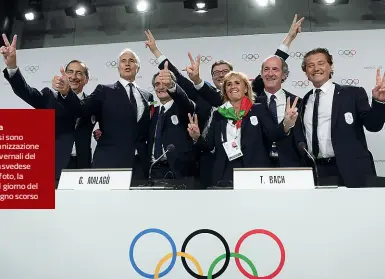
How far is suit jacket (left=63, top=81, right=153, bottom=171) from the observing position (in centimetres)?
258

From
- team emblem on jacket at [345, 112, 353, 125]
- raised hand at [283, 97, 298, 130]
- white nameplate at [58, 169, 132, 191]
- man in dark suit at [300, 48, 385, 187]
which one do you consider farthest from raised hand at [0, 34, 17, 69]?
team emblem on jacket at [345, 112, 353, 125]

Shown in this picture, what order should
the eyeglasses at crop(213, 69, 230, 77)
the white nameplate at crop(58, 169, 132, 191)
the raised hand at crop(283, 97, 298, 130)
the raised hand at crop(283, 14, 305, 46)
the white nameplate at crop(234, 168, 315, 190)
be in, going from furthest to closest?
the eyeglasses at crop(213, 69, 230, 77) → the raised hand at crop(283, 14, 305, 46) → the raised hand at crop(283, 97, 298, 130) → the white nameplate at crop(58, 169, 132, 191) → the white nameplate at crop(234, 168, 315, 190)

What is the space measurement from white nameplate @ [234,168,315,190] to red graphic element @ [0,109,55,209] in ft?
2.31

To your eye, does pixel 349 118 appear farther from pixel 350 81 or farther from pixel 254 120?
pixel 350 81

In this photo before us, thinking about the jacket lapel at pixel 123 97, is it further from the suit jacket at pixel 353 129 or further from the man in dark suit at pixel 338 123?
the suit jacket at pixel 353 129

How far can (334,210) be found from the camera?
4.58 feet

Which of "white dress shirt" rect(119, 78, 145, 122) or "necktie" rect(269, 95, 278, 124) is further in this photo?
"white dress shirt" rect(119, 78, 145, 122)

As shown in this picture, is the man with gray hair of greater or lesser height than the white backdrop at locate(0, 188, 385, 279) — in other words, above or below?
above

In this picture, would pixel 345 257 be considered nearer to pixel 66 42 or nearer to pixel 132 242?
pixel 132 242

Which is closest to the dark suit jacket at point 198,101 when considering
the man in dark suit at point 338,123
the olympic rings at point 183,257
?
the man in dark suit at point 338,123

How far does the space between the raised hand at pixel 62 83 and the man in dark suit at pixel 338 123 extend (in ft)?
4.56

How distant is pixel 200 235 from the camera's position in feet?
4.67

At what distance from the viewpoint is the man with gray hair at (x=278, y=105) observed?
250 cm

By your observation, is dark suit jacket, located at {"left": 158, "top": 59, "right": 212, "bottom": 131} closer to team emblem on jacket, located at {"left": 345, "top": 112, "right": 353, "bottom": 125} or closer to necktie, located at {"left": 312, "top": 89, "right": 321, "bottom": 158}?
necktie, located at {"left": 312, "top": 89, "right": 321, "bottom": 158}
